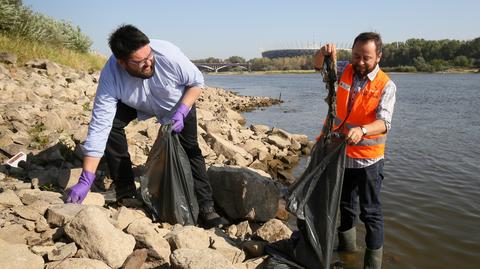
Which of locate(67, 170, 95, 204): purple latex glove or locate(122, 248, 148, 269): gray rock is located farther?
locate(67, 170, 95, 204): purple latex glove

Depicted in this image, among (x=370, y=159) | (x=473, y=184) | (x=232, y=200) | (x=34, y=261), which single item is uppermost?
(x=370, y=159)

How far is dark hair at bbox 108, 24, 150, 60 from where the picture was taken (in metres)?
2.94

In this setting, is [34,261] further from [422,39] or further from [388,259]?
[422,39]

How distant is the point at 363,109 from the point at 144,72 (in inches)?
69.4

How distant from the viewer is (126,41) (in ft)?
9.63

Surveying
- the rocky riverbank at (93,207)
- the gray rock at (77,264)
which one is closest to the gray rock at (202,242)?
the rocky riverbank at (93,207)

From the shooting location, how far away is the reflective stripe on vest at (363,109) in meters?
2.90

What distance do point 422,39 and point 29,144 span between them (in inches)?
2880

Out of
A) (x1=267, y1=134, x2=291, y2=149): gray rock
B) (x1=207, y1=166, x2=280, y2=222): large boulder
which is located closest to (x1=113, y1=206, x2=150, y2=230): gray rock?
(x1=207, y1=166, x2=280, y2=222): large boulder

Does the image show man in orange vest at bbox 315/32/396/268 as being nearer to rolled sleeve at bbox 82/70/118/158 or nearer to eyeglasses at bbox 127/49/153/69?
eyeglasses at bbox 127/49/153/69

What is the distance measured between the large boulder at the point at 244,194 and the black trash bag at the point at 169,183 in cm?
59

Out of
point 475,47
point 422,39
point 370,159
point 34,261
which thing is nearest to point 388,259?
point 370,159

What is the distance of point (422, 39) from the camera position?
6725cm

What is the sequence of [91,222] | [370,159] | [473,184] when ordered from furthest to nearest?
[473,184] < [370,159] < [91,222]
